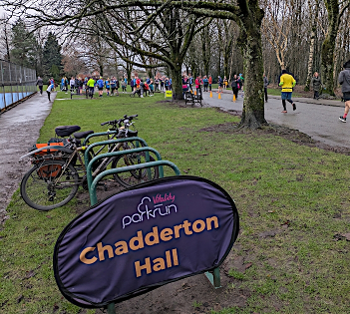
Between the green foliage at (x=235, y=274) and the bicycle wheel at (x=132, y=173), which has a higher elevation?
the bicycle wheel at (x=132, y=173)

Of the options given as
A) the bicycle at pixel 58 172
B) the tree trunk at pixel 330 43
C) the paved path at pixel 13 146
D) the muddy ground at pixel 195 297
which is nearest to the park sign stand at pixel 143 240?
the muddy ground at pixel 195 297

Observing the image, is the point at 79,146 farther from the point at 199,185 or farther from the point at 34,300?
the point at 199,185

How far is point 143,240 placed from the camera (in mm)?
2613

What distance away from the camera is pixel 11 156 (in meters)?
9.02

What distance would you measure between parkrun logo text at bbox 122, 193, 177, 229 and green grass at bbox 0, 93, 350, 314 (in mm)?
1022

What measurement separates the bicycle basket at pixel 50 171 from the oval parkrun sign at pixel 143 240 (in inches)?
125

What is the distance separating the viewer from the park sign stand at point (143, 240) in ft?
7.97

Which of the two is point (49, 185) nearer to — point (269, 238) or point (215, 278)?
point (215, 278)

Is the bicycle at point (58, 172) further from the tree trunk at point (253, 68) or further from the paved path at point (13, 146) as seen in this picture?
the tree trunk at point (253, 68)

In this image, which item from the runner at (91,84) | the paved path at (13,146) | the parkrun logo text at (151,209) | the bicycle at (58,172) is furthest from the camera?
the runner at (91,84)

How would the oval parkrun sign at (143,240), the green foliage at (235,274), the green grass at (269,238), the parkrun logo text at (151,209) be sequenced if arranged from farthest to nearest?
1. the green foliage at (235,274)
2. the green grass at (269,238)
3. the parkrun logo text at (151,209)
4. the oval parkrun sign at (143,240)

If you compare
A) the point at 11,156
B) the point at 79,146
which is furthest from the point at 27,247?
the point at 11,156

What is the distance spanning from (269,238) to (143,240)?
1.99m

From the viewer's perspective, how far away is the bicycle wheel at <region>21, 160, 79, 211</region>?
525 cm
